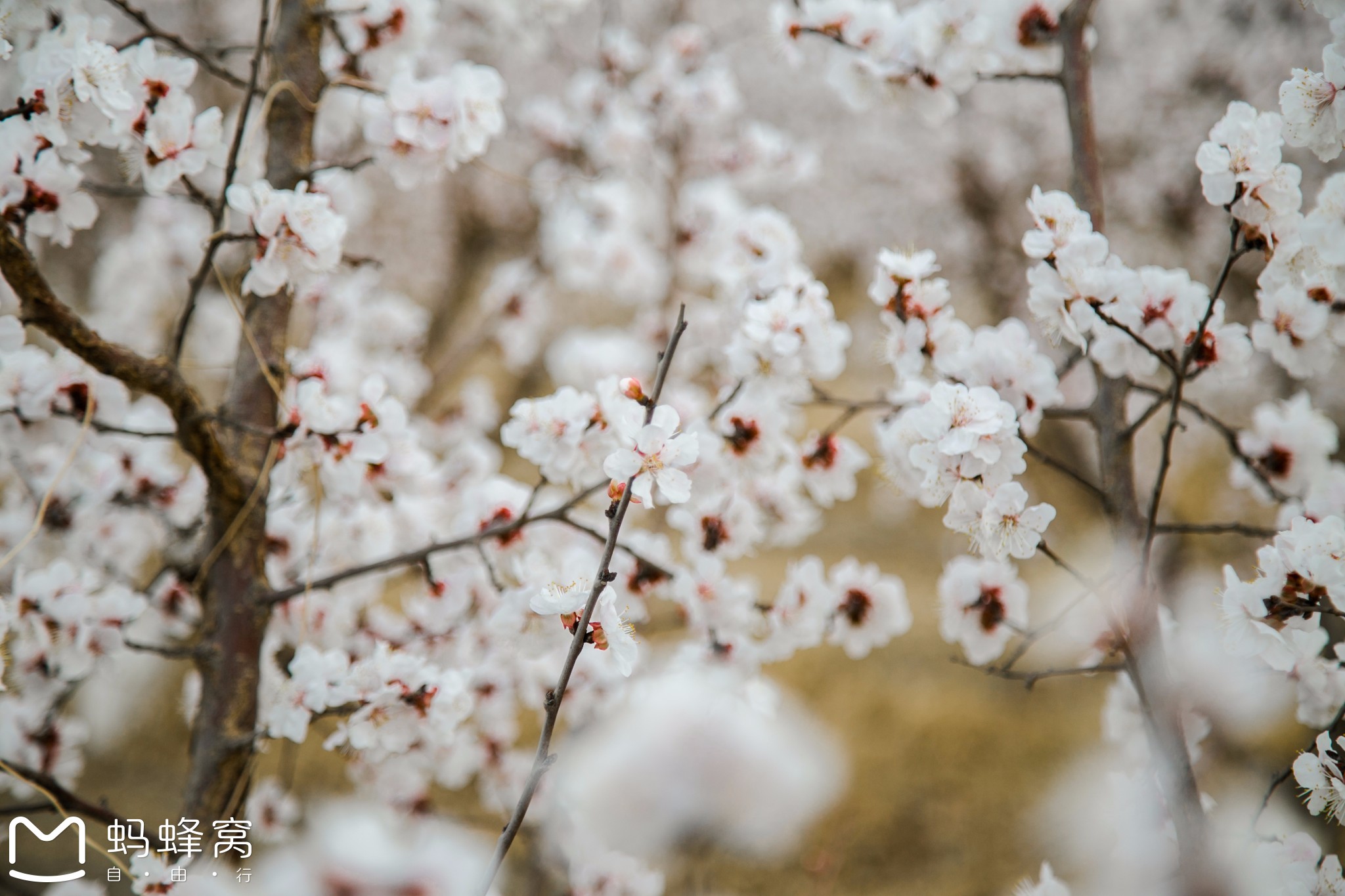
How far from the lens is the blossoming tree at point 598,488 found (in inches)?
31.9

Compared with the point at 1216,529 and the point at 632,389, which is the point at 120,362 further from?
the point at 1216,529

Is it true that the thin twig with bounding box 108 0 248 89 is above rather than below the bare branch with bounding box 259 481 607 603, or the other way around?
above

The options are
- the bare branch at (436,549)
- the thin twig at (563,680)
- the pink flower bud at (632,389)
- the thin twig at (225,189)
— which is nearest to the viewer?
the thin twig at (563,680)

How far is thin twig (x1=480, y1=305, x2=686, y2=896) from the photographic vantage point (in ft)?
2.07

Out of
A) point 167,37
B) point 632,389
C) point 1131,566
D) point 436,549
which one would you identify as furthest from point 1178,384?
point 167,37

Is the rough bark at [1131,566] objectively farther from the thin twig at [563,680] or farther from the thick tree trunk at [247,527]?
the thick tree trunk at [247,527]

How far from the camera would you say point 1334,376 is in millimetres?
3438

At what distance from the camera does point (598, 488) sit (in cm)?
101

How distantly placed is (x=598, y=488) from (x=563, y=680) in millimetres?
392

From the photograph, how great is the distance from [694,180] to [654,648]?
171 centimetres

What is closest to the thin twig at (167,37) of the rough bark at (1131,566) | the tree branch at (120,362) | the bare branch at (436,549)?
the tree branch at (120,362)

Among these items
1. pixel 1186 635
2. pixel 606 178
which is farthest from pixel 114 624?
pixel 606 178

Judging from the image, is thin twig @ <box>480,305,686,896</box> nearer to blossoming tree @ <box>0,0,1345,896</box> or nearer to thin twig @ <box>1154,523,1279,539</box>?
blossoming tree @ <box>0,0,1345,896</box>

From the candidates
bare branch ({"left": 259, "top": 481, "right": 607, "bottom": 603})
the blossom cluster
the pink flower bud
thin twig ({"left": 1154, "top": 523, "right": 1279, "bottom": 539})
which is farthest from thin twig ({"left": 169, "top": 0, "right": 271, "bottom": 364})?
thin twig ({"left": 1154, "top": 523, "right": 1279, "bottom": 539})
